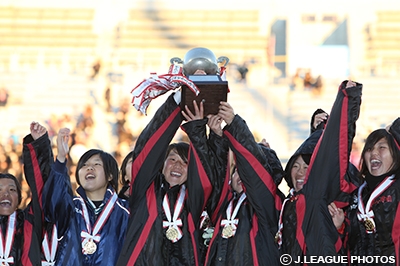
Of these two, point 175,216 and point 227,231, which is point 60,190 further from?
point 227,231

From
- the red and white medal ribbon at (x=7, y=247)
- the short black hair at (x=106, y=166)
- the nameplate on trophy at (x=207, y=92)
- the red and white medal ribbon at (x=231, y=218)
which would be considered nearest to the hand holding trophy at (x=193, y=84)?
the nameplate on trophy at (x=207, y=92)

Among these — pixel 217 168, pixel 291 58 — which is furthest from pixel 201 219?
pixel 291 58

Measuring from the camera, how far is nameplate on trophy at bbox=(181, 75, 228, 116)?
3.70m

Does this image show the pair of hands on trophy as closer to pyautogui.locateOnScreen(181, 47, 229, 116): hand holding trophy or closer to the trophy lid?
pyautogui.locateOnScreen(181, 47, 229, 116): hand holding trophy

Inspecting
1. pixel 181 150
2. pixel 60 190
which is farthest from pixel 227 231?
pixel 60 190

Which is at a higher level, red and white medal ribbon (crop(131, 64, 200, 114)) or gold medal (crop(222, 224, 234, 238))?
red and white medal ribbon (crop(131, 64, 200, 114))

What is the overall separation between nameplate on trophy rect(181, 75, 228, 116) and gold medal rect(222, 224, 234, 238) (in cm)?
60

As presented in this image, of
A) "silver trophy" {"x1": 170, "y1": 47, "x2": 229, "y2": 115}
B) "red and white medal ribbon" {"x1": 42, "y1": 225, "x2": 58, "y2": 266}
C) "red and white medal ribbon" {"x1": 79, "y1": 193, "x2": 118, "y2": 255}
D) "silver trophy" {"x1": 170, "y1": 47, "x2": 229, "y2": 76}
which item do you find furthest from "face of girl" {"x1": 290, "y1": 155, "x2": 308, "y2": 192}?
"red and white medal ribbon" {"x1": 42, "y1": 225, "x2": 58, "y2": 266}

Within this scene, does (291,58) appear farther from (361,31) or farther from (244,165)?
(244,165)

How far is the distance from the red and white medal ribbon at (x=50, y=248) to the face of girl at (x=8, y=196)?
0.27 meters

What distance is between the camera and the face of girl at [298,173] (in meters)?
3.96

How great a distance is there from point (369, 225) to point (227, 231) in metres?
0.72

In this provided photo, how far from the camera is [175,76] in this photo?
371cm

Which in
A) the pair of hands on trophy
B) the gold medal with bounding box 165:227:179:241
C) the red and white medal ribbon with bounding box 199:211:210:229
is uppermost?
the pair of hands on trophy
